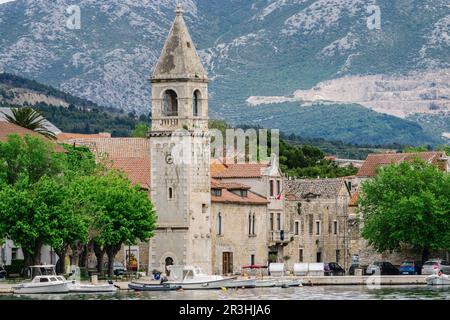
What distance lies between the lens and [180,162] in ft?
380

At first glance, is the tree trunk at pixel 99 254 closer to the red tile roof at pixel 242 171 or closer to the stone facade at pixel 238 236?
the stone facade at pixel 238 236

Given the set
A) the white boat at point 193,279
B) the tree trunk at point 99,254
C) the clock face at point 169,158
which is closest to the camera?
the white boat at point 193,279

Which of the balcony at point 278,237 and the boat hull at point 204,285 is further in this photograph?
the balcony at point 278,237

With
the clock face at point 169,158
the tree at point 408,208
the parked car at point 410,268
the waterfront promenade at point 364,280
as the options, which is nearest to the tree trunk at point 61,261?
the clock face at point 169,158

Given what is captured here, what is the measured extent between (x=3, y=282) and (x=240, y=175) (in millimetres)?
31915

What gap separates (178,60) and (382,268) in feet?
79.4

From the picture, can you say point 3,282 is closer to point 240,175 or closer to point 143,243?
point 143,243

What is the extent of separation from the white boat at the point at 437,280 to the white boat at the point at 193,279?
1436cm

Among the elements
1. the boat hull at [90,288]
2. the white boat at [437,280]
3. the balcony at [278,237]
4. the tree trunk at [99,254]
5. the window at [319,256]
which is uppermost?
the balcony at [278,237]

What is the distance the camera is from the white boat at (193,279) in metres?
103

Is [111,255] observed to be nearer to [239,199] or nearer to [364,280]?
[239,199]
